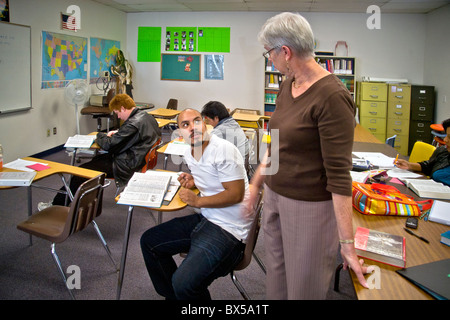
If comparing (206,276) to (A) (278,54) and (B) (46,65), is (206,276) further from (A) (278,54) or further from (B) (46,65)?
(B) (46,65)

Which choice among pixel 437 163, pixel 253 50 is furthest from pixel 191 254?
pixel 253 50

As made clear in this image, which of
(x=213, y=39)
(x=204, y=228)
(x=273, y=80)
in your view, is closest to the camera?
(x=204, y=228)

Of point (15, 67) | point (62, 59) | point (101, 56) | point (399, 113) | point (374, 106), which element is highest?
point (101, 56)

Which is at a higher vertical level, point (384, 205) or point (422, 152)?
point (422, 152)

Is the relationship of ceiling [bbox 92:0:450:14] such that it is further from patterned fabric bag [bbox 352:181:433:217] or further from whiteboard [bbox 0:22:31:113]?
patterned fabric bag [bbox 352:181:433:217]

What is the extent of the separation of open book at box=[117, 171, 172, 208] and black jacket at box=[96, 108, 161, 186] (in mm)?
1139

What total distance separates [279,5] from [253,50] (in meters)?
1.13

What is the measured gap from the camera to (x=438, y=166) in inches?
104

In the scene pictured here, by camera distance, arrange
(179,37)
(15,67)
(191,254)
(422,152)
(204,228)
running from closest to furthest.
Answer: (191,254) → (204,228) → (422,152) → (15,67) → (179,37)

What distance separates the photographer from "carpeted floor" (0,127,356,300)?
2.35 m

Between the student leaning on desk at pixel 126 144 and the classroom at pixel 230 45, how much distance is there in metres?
2.37

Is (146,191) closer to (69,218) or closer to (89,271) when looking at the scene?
(69,218)

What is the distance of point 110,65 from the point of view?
739 cm
